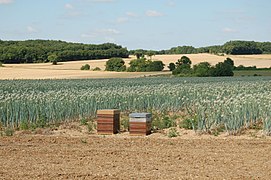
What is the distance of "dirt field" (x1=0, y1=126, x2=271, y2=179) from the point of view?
10594 millimetres

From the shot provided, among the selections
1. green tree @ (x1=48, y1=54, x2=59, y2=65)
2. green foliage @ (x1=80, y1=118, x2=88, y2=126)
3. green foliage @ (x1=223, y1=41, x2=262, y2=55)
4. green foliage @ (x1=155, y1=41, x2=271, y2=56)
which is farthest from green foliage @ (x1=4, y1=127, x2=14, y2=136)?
green foliage @ (x1=223, y1=41, x2=262, y2=55)

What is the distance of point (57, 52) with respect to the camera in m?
108

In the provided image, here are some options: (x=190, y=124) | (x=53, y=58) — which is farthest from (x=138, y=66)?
(x=190, y=124)

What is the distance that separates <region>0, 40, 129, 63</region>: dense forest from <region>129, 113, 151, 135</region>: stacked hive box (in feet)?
274

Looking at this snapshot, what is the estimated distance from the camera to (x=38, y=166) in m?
11.5

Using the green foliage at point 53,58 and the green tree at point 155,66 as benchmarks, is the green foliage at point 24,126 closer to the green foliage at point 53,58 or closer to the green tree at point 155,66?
the green tree at point 155,66

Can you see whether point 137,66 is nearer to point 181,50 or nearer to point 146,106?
point 181,50

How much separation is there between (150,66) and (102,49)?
109 ft

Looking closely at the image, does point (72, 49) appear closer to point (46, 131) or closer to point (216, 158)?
point (46, 131)

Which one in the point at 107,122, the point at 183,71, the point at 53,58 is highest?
the point at 53,58

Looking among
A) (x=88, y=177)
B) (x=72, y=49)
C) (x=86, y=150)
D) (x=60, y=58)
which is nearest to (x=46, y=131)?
(x=86, y=150)

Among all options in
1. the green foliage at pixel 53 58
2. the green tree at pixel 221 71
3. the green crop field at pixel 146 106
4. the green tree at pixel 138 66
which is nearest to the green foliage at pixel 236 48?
the green tree at pixel 138 66

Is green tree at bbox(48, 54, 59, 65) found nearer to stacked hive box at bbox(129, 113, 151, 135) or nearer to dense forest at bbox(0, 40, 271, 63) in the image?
dense forest at bbox(0, 40, 271, 63)

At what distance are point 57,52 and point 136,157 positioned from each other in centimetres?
9679
